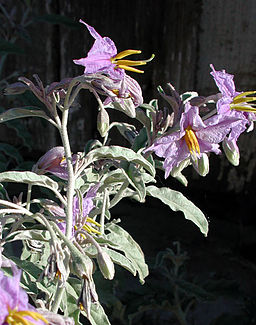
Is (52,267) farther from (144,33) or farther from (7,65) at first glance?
(7,65)

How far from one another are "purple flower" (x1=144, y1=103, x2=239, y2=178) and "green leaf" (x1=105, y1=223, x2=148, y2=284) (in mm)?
203

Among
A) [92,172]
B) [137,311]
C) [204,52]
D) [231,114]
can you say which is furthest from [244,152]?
[231,114]

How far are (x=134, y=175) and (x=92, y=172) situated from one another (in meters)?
0.27

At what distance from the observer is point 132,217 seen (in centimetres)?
223

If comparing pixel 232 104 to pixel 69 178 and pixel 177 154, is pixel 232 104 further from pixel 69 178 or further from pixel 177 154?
pixel 69 178

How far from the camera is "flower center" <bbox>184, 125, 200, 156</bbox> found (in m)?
0.87

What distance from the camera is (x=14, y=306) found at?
61 cm

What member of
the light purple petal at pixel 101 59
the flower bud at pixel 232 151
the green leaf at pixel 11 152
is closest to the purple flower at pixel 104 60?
the light purple petal at pixel 101 59

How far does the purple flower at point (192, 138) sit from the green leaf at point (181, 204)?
12 centimetres

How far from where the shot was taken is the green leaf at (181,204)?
39.1 inches

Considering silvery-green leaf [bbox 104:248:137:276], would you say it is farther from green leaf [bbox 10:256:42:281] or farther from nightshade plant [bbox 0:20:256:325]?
green leaf [bbox 10:256:42:281]

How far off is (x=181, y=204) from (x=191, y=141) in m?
0.19

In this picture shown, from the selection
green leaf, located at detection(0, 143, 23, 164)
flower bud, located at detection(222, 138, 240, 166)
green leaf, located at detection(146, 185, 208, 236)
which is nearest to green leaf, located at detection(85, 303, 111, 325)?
green leaf, located at detection(146, 185, 208, 236)

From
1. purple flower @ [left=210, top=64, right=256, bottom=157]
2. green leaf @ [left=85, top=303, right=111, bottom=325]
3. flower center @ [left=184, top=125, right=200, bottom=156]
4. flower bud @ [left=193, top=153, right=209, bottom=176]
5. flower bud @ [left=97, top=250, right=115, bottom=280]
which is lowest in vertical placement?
green leaf @ [left=85, top=303, right=111, bottom=325]
